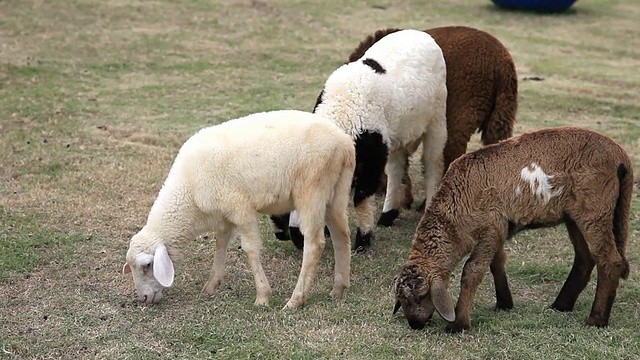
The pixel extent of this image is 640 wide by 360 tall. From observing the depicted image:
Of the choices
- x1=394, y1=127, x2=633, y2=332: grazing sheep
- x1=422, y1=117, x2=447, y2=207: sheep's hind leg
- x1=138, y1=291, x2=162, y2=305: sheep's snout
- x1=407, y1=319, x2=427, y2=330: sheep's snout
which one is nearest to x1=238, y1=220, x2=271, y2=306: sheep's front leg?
x1=138, y1=291, x2=162, y2=305: sheep's snout

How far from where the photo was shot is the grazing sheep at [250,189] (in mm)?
6238

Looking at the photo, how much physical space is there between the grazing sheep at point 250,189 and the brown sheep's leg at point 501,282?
1172mm

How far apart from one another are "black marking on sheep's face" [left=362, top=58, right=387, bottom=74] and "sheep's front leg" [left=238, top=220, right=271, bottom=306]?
2.08 metres

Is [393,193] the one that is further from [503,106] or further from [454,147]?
[503,106]

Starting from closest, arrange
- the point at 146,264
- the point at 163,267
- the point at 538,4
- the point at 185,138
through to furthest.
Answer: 1. the point at 163,267
2. the point at 146,264
3. the point at 185,138
4. the point at 538,4

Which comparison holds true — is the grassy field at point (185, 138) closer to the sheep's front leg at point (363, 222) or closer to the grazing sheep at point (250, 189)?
the sheep's front leg at point (363, 222)

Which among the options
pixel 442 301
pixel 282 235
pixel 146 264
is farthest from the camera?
pixel 282 235

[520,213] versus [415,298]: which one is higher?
[520,213]

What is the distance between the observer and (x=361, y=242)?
7.84 metres

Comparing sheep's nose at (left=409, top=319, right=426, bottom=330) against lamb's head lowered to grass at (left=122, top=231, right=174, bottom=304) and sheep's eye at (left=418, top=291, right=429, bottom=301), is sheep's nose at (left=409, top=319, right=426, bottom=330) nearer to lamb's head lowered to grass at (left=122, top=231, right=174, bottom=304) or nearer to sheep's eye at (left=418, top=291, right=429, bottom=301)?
sheep's eye at (left=418, top=291, right=429, bottom=301)

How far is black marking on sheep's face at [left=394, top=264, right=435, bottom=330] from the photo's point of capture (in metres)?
5.84

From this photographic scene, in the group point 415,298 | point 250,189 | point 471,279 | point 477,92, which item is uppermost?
point 477,92

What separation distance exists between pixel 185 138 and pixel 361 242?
386 centimetres

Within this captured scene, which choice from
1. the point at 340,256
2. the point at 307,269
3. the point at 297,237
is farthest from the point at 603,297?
the point at 297,237
